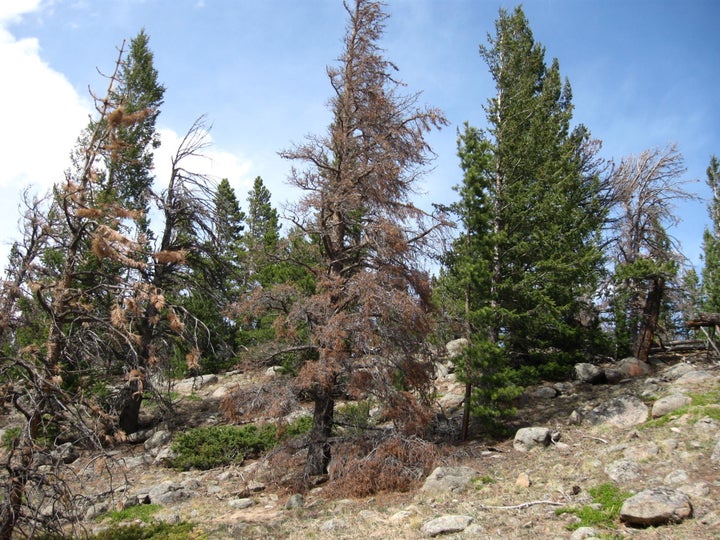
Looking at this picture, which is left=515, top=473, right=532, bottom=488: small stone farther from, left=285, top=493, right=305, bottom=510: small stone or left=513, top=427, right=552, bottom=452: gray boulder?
left=285, top=493, right=305, bottom=510: small stone

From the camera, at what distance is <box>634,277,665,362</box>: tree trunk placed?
17562mm

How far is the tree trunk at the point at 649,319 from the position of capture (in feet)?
57.6

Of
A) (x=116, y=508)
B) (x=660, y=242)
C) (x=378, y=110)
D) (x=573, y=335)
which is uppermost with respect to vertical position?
(x=378, y=110)

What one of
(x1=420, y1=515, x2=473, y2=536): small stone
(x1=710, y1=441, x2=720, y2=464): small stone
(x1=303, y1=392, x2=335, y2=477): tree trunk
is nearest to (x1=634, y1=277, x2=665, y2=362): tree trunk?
(x1=710, y1=441, x2=720, y2=464): small stone

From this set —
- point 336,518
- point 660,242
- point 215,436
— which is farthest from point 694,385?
point 215,436

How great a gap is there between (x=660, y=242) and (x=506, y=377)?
37.9ft

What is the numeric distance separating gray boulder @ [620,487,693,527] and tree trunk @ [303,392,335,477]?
20.8 feet

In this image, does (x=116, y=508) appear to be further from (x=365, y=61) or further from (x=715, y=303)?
(x=715, y=303)

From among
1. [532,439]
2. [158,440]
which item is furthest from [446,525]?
[158,440]

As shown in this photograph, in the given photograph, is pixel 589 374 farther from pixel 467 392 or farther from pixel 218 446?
pixel 218 446

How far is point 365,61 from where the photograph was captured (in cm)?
1295

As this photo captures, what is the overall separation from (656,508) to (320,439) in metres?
6.86

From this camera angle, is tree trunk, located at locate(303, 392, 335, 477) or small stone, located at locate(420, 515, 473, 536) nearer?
small stone, located at locate(420, 515, 473, 536)

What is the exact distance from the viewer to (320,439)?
38.0 ft
